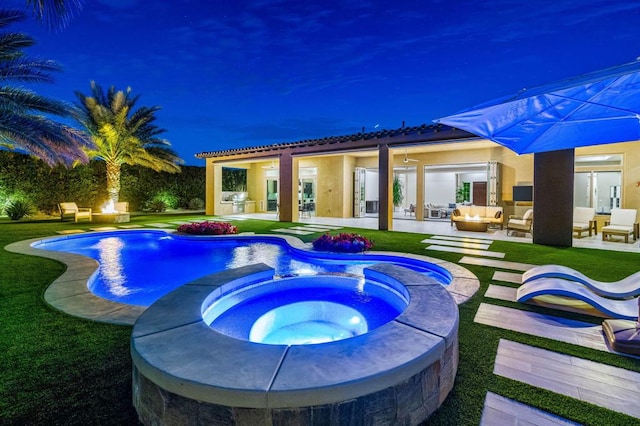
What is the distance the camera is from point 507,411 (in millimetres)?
2164

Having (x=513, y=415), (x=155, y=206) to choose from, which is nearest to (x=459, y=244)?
(x=513, y=415)

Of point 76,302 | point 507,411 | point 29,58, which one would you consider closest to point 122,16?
point 29,58

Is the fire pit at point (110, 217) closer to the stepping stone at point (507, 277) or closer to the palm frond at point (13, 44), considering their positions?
the palm frond at point (13, 44)

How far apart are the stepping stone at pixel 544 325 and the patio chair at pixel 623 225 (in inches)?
318

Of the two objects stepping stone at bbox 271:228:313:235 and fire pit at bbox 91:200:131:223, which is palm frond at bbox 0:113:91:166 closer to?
fire pit at bbox 91:200:131:223

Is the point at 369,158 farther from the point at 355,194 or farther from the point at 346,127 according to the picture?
the point at 346,127

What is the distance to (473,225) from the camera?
11.8 metres

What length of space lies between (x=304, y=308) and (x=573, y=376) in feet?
10.0

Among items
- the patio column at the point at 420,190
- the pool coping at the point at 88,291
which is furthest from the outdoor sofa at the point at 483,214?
the pool coping at the point at 88,291

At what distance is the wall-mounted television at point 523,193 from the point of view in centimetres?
1158

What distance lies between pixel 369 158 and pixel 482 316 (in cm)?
1458

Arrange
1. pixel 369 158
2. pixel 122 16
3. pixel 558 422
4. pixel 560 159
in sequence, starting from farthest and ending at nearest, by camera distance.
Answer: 1. pixel 122 16
2. pixel 369 158
3. pixel 560 159
4. pixel 558 422

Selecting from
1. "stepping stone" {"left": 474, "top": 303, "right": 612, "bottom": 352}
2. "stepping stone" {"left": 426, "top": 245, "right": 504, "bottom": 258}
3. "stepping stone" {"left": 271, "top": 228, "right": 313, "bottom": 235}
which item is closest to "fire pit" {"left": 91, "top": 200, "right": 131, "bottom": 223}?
"stepping stone" {"left": 271, "top": 228, "right": 313, "bottom": 235}

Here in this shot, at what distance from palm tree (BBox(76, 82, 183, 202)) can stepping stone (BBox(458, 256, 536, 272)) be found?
52.8 ft
